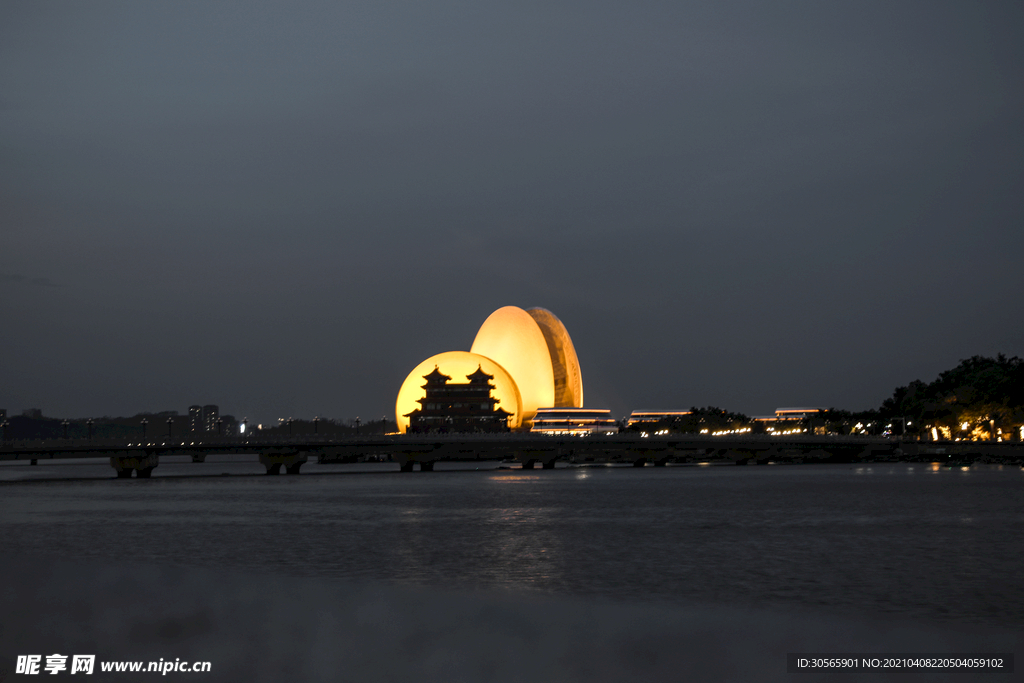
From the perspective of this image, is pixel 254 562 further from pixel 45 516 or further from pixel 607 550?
pixel 45 516

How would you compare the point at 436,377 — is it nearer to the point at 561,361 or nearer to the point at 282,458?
the point at 561,361

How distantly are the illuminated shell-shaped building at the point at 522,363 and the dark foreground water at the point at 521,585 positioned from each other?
4128 inches

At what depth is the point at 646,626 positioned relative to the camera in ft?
59.2

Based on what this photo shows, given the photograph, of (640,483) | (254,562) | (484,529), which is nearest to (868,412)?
(640,483)

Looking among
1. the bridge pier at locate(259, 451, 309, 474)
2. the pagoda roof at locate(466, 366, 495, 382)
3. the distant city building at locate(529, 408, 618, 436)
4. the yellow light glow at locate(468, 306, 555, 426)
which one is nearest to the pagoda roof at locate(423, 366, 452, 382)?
the pagoda roof at locate(466, 366, 495, 382)

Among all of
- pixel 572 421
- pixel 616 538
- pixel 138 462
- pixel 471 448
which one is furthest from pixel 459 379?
pixel 616 538

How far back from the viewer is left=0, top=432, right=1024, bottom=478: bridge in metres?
87.1

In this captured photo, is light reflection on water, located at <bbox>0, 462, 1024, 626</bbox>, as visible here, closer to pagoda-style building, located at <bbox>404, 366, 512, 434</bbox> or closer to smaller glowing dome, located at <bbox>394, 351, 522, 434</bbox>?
pagoda-style building, located at <bbox>404, 366, 512, 434</bbox>

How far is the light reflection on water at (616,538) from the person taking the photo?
Answer: 2359cm

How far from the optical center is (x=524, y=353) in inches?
A: 6885

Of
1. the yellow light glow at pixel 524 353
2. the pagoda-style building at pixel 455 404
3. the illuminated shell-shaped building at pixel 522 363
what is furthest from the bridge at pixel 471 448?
the yellow light glow at pixel 524 353

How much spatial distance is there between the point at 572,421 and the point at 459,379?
2204cm

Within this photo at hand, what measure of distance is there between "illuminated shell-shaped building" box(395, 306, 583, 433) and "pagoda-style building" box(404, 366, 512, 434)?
18.7 ft

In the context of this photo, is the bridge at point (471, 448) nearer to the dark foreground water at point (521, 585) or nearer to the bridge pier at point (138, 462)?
the bridge pier at point (138, 462)
